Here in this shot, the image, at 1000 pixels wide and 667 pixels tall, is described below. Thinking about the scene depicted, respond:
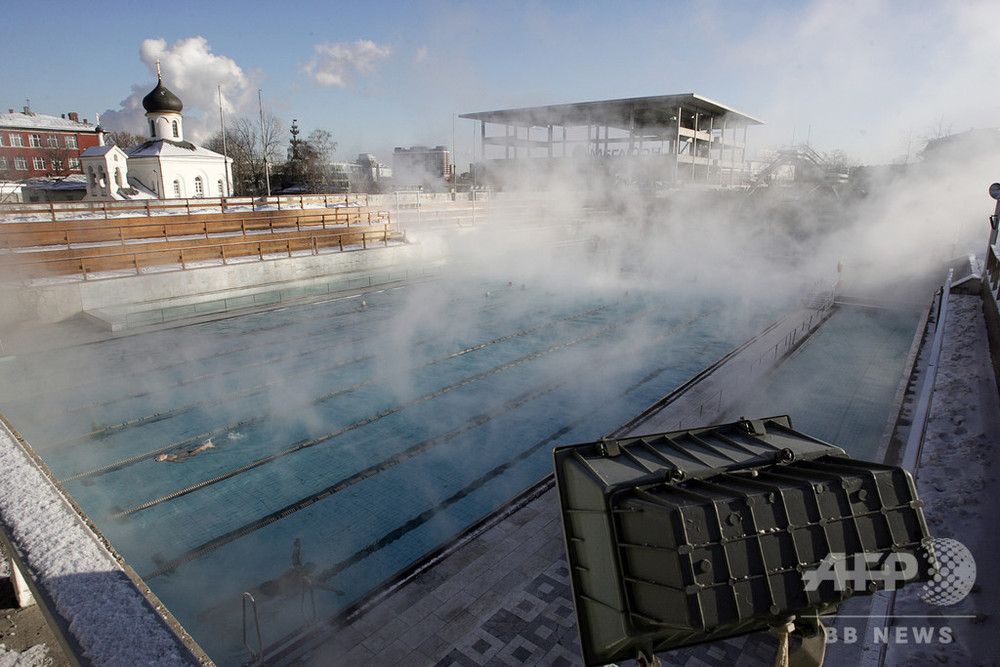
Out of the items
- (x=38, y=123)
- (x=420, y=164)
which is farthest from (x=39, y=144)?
(x=420, y=164)

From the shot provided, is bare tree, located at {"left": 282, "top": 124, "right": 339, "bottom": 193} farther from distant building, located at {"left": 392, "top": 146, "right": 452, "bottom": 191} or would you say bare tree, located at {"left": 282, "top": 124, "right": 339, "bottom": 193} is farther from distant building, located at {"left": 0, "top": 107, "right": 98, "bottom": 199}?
distant building, located at {"left": 0, "top": 107, "right": 98, "bottom": 199}

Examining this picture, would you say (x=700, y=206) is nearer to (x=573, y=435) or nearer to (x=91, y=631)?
(x=573, y=435)

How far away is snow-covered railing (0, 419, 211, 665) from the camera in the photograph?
173 cm

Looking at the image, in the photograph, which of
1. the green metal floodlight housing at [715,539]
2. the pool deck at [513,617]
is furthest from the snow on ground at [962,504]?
the green metal floodlight housing at [715,539]

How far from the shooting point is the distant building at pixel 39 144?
34.6 metres

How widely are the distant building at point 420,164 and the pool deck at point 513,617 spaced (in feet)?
96.9

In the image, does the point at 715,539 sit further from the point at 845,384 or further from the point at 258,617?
the point at 845,384

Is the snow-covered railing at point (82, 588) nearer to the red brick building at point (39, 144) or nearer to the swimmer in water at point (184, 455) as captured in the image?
the swimmer in water at point (184, 455)

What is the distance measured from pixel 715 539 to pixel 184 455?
521 cm

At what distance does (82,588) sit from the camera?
196 centimetres

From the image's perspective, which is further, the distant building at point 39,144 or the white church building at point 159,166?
the distant building at point 39,144

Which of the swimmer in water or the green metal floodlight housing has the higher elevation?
the green metal floodlight housing

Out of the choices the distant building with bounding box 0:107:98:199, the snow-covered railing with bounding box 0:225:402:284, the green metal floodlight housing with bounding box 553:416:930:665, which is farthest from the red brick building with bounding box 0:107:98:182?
the green metal floodlight housing with bounding box 553:416:930:665

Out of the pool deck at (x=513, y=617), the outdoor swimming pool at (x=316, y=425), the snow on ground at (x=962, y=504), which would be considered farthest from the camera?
the outdoor swimming pool at (x=316, y=425)
